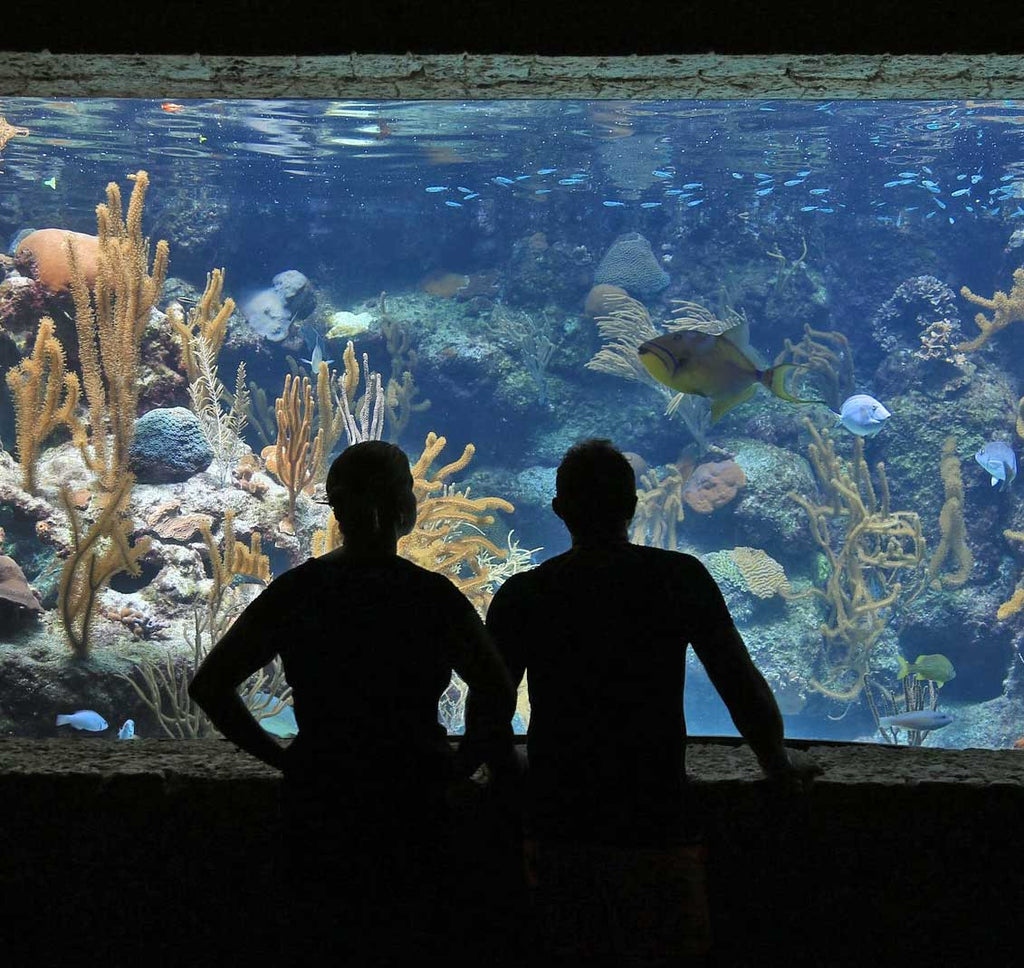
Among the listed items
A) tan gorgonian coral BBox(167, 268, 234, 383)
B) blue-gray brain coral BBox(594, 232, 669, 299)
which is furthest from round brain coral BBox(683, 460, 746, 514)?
tan gorgonian coral BBox(167, 268, 234, 383)

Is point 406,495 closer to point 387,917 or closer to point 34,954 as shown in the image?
point 387,917

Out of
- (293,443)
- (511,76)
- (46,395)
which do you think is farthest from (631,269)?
(511,76)

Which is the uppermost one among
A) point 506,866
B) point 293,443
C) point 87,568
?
point 293,443

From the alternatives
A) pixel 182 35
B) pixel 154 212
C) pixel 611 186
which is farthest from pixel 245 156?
pixel 182 35

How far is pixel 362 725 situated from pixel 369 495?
485 mm

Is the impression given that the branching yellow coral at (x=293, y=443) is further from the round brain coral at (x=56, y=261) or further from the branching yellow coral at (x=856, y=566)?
the branching yellow coral at (x=856, y=566)

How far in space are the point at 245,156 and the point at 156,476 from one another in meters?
15.5

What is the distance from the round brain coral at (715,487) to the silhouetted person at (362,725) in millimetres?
11136

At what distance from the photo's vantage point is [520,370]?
1592 cm

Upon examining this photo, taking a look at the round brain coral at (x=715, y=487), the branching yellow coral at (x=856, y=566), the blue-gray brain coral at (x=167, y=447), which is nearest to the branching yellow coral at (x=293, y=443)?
the blue-gray brain coral at (x=167, y=447)

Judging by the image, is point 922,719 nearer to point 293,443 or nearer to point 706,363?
point 706,363

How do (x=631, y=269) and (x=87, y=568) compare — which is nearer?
(x=87, y=568)

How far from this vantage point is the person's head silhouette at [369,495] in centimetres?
174

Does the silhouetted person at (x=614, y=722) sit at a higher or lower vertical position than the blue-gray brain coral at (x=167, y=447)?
lower
